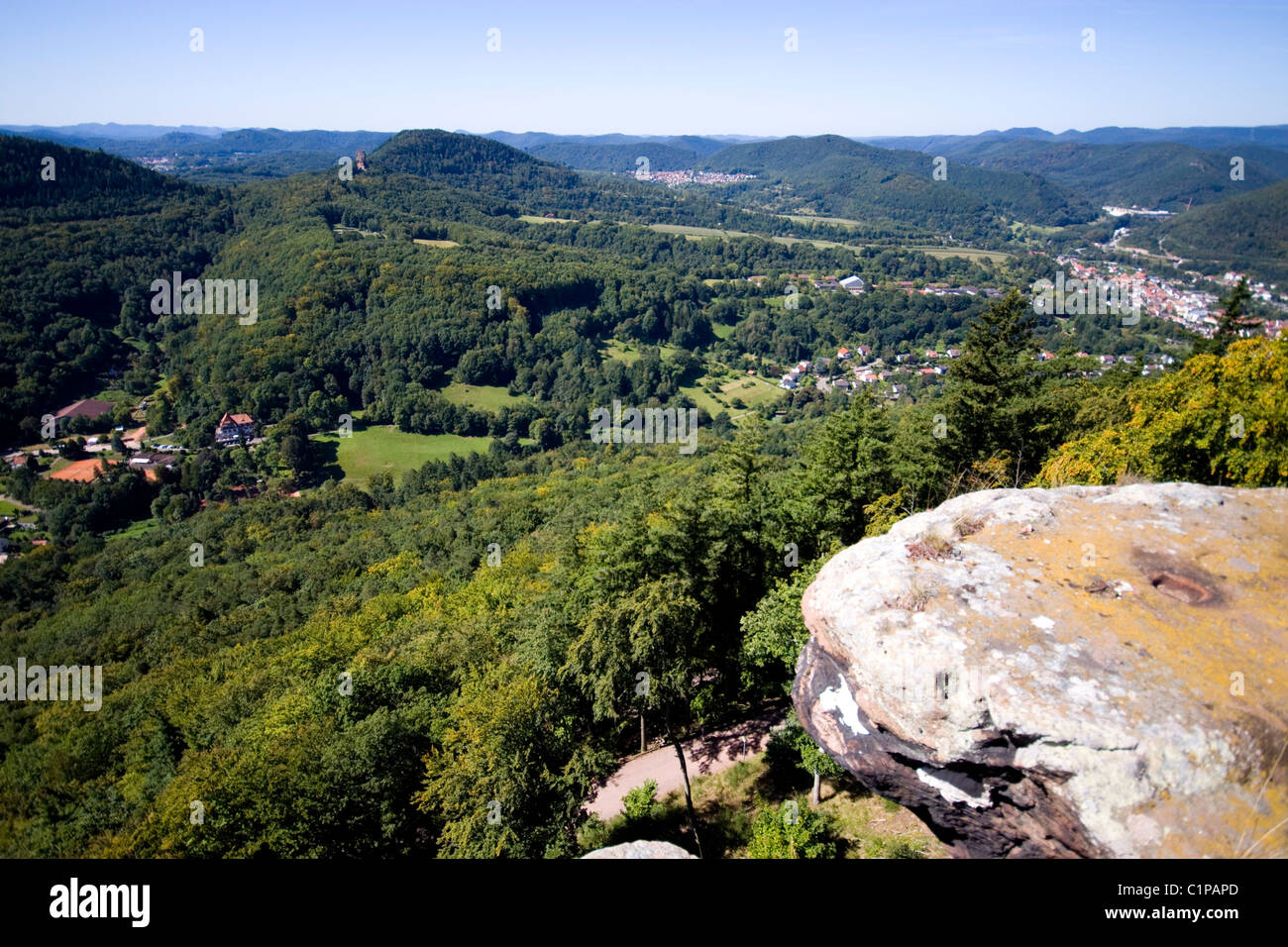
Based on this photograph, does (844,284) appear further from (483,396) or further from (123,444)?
(123,444)

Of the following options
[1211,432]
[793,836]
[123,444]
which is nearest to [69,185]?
[123,444]

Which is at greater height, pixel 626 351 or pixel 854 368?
pixel 626 351

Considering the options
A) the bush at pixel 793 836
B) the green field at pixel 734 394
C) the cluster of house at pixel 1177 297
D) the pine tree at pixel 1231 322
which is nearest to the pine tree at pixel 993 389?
the bush at pixel 793 836

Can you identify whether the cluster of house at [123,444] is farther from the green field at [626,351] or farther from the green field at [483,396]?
the green field at [626,351]

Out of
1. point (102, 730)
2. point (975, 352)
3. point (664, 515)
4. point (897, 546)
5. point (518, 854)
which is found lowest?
point (102, 730)

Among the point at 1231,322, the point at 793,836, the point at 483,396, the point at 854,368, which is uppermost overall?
the point at 854,368

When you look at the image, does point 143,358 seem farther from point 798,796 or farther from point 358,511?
point 798,796
